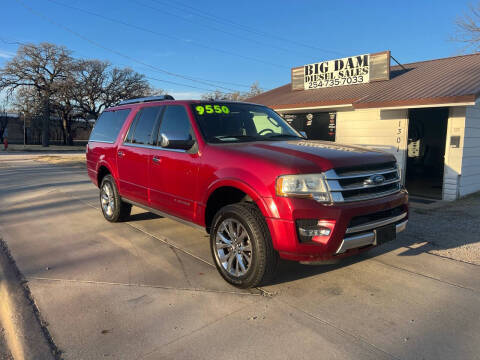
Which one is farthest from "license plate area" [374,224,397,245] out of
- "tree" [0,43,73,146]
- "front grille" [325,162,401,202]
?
"tree" [0,43,73,146]

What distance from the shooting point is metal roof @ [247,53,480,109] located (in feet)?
27.2

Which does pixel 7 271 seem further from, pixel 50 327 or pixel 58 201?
pixel 58 201

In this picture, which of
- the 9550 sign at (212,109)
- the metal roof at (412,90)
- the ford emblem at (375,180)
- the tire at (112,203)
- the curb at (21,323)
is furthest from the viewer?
the metal roof at (412,90)

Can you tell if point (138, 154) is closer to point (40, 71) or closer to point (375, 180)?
point (375, 180)

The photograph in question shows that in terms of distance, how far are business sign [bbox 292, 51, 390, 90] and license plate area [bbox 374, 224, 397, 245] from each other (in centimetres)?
958

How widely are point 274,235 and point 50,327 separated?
2021 millimetres

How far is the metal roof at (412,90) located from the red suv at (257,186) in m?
5.16

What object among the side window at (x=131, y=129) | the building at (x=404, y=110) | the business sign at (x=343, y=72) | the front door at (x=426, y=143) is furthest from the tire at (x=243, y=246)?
the front door at (x=426, y=143)

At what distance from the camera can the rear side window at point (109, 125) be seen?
5.91 meters

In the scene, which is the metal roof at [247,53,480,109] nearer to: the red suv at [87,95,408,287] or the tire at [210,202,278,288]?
the red suv at [87,95,408,287]

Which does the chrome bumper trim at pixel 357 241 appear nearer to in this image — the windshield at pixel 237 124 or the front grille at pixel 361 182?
the front grille at pixel 361 182

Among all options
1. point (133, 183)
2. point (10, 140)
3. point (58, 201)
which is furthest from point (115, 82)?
point (133, 183)

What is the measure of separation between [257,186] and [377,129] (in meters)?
8.59

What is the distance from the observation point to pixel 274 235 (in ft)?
10.5
